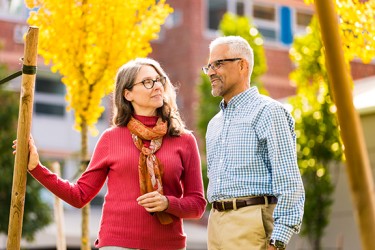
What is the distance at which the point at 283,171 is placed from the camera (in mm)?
5043

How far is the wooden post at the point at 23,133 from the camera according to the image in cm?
543

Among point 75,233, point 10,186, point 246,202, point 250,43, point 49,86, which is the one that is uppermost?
point 49,86

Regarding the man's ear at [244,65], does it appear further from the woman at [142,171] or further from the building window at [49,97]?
the building window at [49,97]

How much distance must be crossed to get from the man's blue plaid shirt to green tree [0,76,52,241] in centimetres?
1428

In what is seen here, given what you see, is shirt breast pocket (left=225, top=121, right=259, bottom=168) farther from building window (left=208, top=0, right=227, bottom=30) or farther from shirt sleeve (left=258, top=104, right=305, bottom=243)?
building window (left=208, top=0, right=227, bottom=30)

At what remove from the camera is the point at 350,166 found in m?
2.96

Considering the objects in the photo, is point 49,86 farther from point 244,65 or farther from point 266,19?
point 244,65

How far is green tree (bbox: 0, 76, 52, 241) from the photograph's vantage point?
19.3 m

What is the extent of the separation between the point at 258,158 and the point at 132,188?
2.37 ft

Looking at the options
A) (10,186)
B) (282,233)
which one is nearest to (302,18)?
(10,186)

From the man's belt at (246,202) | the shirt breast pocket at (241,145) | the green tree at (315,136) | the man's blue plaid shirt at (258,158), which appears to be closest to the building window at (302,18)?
the green tree at (315,136)

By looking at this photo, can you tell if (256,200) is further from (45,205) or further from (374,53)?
(45,205)

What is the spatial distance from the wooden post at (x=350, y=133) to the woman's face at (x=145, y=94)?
2.49m

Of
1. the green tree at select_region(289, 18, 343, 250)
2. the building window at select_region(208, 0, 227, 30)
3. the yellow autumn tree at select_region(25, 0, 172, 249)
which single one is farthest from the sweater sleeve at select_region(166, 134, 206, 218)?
the building window at select_region(208, 0, 227, 30)
